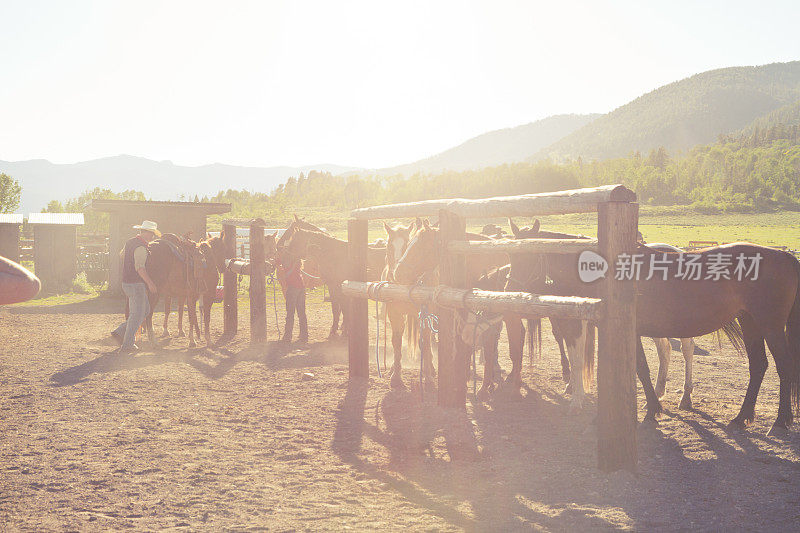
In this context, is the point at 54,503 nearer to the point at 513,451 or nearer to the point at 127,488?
the point at 127,488

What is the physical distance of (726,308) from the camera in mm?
6684

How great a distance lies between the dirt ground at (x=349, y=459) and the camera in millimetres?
4438

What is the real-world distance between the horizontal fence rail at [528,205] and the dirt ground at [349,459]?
232cm

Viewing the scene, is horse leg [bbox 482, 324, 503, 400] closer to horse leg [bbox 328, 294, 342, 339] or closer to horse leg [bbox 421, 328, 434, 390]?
horse leg [bbox 421, 328, 434, 390]

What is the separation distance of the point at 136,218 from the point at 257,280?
11723mm

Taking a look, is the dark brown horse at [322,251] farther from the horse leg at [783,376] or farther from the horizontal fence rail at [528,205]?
the horse leg at [783,376]

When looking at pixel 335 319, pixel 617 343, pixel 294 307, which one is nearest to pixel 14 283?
pixel 617 343

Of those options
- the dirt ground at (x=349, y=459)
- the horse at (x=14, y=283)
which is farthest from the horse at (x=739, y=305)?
the horse at (x=14, y=283)

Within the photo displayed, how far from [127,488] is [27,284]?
4.09m

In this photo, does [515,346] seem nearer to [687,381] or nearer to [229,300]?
[687,381]

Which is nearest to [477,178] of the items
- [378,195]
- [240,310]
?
[378,195]

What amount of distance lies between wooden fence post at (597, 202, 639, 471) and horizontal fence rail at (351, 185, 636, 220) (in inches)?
3.9

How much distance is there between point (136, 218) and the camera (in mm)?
22312

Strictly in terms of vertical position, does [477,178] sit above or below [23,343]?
above
